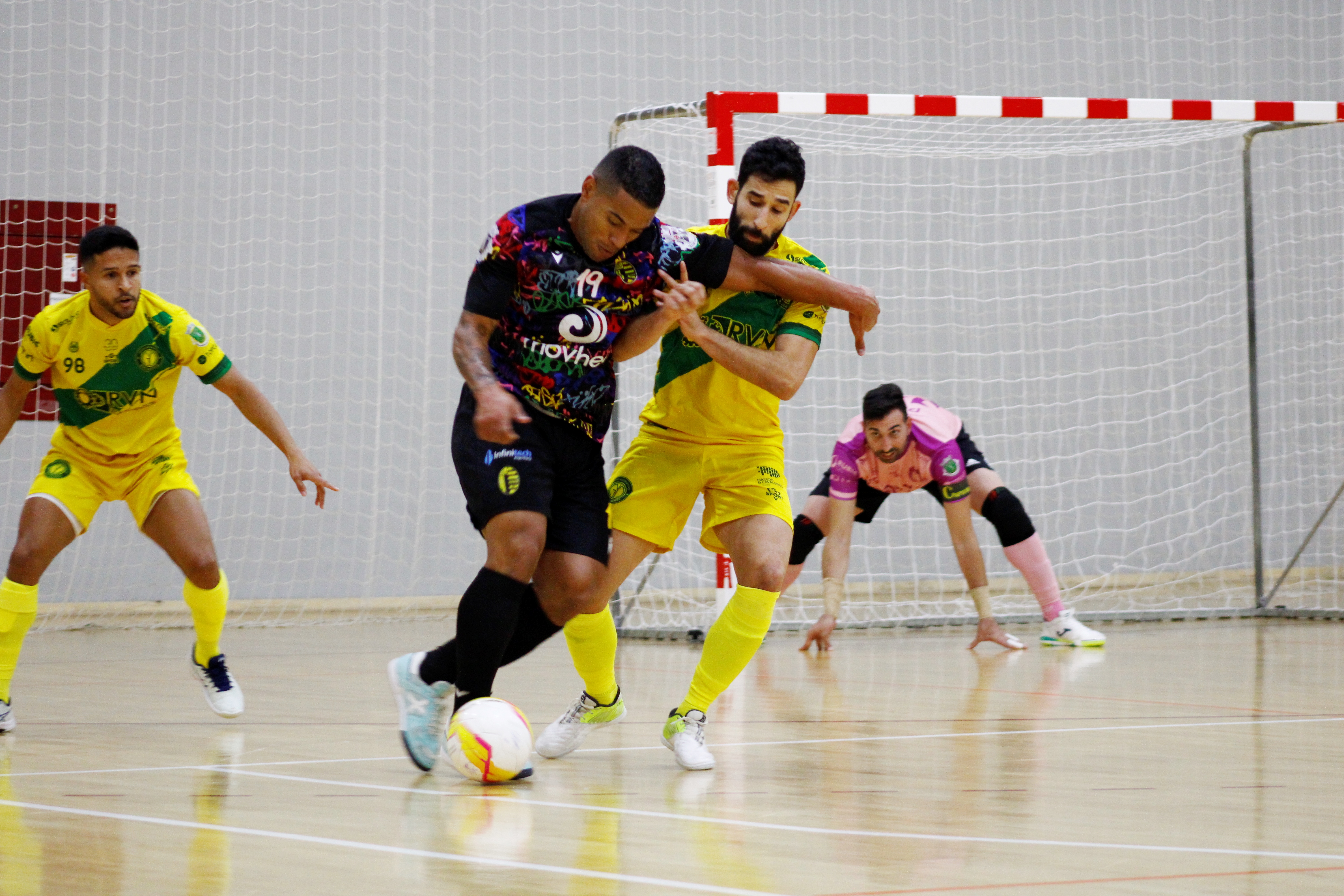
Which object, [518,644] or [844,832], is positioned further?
[518,644]

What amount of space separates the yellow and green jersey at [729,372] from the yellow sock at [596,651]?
1.79 ft

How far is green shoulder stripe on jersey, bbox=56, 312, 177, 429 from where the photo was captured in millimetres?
4848

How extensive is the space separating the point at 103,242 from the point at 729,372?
2.01 meters

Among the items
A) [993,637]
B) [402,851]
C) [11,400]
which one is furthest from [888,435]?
[402,851]

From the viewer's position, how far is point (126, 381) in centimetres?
488

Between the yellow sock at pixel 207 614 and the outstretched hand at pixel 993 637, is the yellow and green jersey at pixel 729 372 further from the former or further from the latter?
the outstretched hand at pixel 993 637

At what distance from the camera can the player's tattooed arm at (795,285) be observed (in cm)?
387

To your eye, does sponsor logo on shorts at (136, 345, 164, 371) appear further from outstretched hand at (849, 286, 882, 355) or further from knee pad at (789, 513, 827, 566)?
knee pad at (789, 513, 827, 566)

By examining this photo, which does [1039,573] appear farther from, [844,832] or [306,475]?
[844,832]

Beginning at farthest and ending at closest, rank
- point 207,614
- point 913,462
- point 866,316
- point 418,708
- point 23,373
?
point 913,462, point 207,614, point 23,373, point 866,316, point 418,708

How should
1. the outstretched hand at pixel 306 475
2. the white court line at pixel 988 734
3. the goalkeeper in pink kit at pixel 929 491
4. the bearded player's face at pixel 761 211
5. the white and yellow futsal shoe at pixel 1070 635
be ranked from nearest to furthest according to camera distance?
the bearded player's face at pixel 761 211
the white court line at pixel 988 734
the outstretched hand at pixel 306 475
the goalkeeper in pink kit at pixel 929 491
the white and yellow futsal shoe at pixel 1070 635

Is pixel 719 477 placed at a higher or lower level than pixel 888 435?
lower

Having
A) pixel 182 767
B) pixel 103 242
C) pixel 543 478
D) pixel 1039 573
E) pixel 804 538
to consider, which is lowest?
pixel 182 767

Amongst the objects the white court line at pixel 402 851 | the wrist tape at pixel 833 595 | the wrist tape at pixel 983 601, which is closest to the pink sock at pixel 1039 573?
the wrist tape at pixel 983 601
